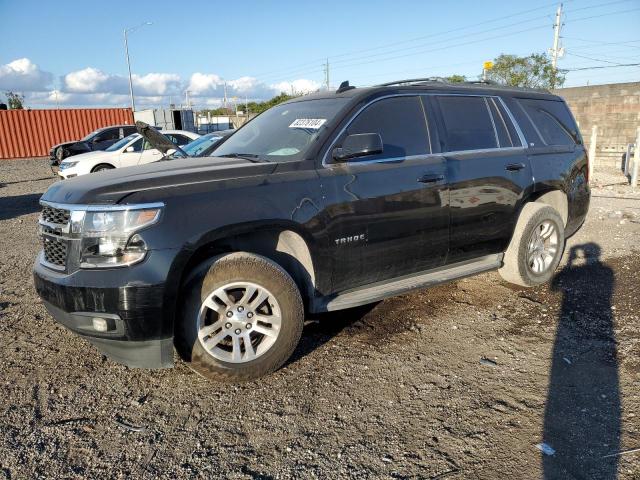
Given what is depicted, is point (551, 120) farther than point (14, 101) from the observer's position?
No

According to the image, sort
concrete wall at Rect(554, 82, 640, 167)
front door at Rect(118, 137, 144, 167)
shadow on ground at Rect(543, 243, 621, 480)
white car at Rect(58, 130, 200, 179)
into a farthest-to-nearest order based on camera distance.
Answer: concrete wall at Rect(554, 82, 640, 167) < front door at Rect(118, 137, 144, 167) < white car at Rect(58, 130, 200, 179) < shadow on ground at Rect(543, 243, 621, 480)

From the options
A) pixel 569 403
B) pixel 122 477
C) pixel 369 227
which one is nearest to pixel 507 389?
pixel 569 403

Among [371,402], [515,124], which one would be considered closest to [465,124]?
[515,124]

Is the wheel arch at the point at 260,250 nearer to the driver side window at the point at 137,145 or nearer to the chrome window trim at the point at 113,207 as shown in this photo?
A: the chrome window trim at the point at 113,207

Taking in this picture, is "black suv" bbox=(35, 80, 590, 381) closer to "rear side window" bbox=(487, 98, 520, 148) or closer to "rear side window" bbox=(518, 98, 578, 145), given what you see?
"rear side window" bbox=(487, 98, 520, 148)

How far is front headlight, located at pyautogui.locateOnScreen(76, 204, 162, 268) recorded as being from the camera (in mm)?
2893

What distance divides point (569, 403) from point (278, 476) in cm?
178

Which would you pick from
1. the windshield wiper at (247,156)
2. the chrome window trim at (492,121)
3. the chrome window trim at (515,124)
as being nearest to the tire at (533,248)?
the chrome window trim at (515,124)

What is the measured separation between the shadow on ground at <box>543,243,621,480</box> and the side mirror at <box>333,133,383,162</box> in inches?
75.6

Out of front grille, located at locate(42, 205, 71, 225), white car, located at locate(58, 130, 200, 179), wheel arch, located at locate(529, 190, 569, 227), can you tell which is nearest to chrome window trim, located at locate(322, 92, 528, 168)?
wheel arch, located at locate(529, 190, 569, 227)

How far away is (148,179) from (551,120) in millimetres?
4172

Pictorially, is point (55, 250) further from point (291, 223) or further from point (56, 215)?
point (291, 223)

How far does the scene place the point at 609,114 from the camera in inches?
755

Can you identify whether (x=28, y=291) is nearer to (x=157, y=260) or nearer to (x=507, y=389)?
(x=157, y=260)
